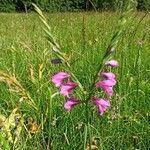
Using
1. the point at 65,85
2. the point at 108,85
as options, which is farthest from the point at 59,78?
the point at 108,85

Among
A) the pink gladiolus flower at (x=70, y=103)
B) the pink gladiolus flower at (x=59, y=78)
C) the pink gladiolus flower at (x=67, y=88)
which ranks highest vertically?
the pink gladiolus flower at (x=59, y=78)

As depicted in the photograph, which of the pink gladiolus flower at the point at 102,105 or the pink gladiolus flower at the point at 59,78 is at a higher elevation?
the pink gladiolus flower at the point at 59,78

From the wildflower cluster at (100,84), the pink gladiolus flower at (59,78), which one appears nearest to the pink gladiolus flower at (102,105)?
the wildflower cluster at (100,84)

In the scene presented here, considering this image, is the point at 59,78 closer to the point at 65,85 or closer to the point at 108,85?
the point at 65,85

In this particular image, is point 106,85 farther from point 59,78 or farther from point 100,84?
point 59,78

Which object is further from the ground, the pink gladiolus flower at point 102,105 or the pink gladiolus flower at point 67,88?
the pink gladiolus flower at point 67,88

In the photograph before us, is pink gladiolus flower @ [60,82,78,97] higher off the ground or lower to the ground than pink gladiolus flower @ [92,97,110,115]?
higher

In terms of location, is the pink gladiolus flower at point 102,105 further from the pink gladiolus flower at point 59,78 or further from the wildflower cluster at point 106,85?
the pink gladiolus flower at point 59,78

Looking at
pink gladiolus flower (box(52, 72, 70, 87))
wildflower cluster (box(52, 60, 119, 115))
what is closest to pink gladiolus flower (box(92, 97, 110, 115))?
wildflower cluster (box(52, 60, 119, 115))

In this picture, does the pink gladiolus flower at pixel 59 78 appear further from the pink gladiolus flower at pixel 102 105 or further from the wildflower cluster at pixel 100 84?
the pink gladiolus flower at pixel 102 105

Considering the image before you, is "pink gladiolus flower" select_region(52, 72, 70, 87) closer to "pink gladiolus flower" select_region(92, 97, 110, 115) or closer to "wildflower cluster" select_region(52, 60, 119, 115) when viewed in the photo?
"wildflower cluster" select_region(52, 60, 119, 115)

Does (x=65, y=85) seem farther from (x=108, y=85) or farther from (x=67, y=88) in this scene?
(x=108, y=85)

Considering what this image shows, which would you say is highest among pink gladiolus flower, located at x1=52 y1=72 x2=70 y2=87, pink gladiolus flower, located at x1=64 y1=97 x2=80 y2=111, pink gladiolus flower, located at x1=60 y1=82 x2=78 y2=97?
pink gladiolus flower, located at x1=52 y1=72 x2=70 y2=87

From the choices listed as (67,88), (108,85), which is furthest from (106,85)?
(67,88)
